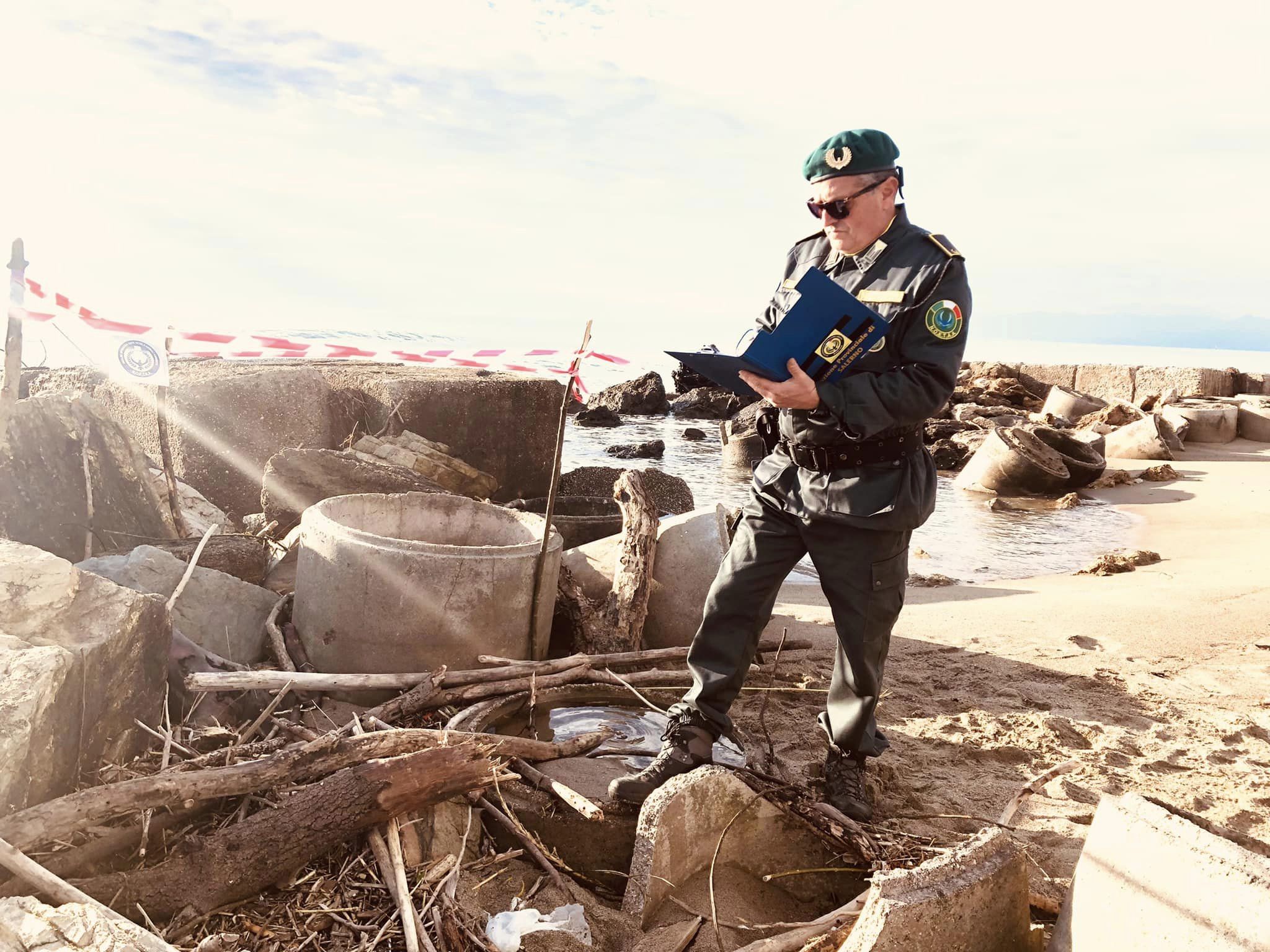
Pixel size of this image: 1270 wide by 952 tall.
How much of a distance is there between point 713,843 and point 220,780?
1492 millimetres

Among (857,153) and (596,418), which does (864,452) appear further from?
(596,418)

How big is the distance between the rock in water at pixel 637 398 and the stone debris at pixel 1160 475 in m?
14.2

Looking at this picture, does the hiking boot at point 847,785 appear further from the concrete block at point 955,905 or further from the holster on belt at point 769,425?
the holster on belt at point 769,425

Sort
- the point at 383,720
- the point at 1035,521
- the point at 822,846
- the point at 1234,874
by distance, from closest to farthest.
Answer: the point at 1234,874 → the point at 822,846 → the point at 383,720 → the point at 1035,521

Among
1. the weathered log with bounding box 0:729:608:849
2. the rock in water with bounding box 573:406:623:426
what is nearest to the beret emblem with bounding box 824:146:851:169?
the weathered log with bounding box 0:729:608:849

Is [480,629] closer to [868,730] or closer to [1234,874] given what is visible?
[868,730]

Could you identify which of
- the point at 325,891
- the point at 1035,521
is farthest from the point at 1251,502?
the point at 325,891

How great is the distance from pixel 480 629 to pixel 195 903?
1.96 meters

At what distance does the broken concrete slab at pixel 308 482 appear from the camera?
632 cm

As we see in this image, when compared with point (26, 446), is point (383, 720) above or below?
below

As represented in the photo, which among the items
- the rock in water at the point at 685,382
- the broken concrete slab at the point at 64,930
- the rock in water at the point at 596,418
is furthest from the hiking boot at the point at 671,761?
the rock in water at the point at 685,382

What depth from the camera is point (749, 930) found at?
274 cm

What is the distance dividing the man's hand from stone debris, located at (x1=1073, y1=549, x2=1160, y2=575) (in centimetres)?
623

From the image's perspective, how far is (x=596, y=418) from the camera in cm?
2309
